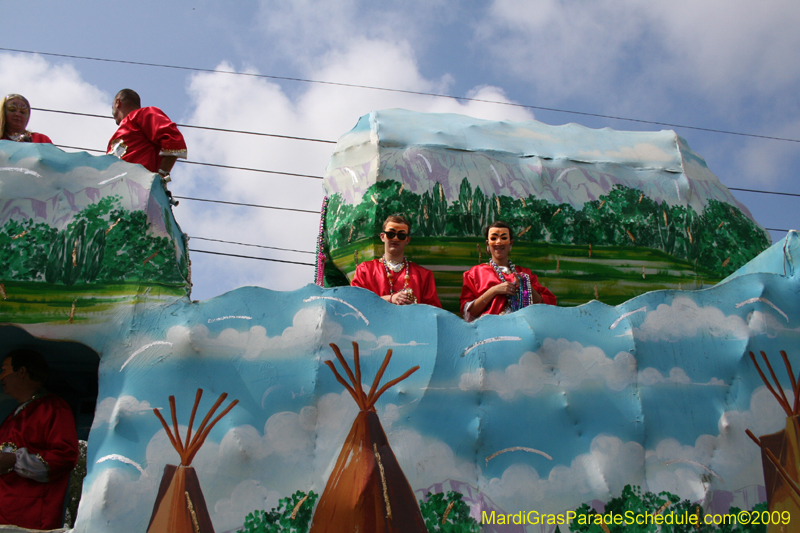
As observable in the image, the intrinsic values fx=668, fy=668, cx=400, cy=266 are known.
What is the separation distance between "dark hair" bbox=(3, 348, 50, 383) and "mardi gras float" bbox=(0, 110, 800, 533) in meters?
0.11

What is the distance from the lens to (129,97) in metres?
4.75

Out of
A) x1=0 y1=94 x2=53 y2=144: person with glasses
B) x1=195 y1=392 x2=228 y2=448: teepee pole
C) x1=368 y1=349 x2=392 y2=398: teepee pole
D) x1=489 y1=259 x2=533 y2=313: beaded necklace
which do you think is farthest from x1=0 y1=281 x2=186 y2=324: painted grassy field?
x1=489 y1=259 x2=533 y2=313: beaded necklace

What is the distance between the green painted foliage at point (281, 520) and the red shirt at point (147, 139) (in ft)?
7.72

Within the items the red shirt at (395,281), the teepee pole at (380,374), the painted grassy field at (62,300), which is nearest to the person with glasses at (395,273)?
the red shirt at (395,281)

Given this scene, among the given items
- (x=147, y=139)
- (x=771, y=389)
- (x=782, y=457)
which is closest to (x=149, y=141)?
(x=147, y=139)

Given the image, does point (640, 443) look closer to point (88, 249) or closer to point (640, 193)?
point (640, 193)

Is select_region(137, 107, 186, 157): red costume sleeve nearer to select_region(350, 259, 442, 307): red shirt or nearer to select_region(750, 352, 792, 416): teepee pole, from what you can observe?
select_region(350, 259, 442, 307): red shirt

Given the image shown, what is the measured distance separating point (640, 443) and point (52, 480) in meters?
3.31

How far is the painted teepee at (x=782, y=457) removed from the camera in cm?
378

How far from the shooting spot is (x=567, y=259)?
16.6ft

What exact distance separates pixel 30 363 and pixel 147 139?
159cm

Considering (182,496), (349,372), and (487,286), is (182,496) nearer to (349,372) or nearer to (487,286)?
(349,372)

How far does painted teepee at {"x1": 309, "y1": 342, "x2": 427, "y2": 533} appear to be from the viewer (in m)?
3.27

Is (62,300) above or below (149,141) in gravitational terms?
below
